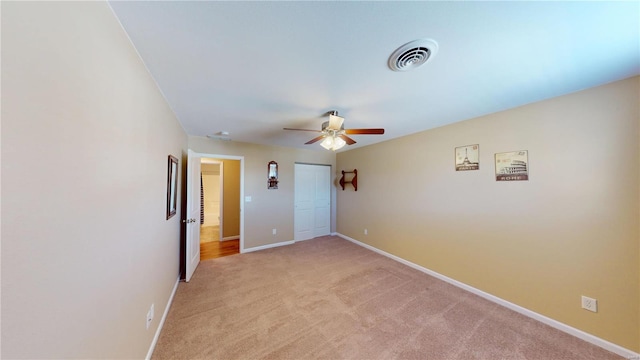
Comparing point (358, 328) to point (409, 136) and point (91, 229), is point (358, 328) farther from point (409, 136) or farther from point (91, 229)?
point (409, 136)

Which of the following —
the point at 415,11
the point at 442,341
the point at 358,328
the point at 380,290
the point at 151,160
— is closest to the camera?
the point at 415,11

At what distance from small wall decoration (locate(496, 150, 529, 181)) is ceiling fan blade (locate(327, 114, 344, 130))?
194cm

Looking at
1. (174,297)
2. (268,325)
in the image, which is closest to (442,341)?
(268,325)

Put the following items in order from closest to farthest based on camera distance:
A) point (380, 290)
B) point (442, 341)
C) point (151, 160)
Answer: point (151, 160) → point (442, 341) → point (380, 290)

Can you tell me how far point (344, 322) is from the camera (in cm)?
201

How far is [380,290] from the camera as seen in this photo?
2.58m

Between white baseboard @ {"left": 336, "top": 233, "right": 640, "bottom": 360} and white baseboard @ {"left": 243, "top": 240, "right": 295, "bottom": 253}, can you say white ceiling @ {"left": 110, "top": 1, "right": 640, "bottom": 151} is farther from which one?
white baseboard @ {"left": 243, "top": 240, "right": 295, "bottom": 253}

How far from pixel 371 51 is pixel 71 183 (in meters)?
1.67

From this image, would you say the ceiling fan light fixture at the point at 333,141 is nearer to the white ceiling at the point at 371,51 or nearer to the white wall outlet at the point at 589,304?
the white ceiling at the point at 371,51

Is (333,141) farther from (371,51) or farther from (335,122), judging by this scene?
(371,51)

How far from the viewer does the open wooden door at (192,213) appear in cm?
285

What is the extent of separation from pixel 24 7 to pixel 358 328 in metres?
2.69

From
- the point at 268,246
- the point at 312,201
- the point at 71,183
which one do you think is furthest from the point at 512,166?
the point at 268,246

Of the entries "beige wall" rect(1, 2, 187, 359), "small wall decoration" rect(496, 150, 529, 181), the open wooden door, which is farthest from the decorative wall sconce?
"small wall decoration" rect(496, 150, 529, 181)
